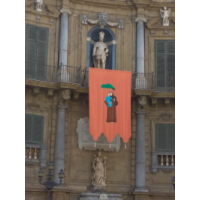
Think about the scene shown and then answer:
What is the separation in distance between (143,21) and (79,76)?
A: 170 inches

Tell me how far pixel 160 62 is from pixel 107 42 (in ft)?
9.19

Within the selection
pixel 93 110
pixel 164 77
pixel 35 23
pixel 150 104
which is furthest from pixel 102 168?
pixel 35 23

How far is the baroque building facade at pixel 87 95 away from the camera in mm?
17969

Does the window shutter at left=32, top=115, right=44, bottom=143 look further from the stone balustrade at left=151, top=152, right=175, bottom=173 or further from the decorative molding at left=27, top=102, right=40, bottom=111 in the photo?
the stone balustrade at left=151, top=152, right=175, bottom=173

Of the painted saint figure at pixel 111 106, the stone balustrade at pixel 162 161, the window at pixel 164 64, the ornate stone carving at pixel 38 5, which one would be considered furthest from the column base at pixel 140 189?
the ornate stone carving at pixel 38 5

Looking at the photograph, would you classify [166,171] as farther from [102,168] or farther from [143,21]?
[143,21]

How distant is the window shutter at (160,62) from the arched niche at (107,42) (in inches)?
84.6

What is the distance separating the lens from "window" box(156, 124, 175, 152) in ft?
A: 62.4

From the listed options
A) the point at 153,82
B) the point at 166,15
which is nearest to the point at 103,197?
the point at 153,82

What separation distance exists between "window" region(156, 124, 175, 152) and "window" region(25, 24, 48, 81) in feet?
19.5

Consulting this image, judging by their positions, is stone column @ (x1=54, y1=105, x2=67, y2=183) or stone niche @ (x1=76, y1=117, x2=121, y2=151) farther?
stone niche @ (x1=76, y1=117, x2=121, y2=151)

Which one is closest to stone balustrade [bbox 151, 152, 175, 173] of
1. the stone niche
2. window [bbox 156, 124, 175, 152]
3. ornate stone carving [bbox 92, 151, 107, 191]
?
window [bbox 156, 124, 175, 152]

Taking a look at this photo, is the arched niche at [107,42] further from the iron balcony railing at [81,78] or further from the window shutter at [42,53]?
the window shutter at [42,53]

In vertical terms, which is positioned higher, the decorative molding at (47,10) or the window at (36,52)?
the decorative molding at (47,10)
